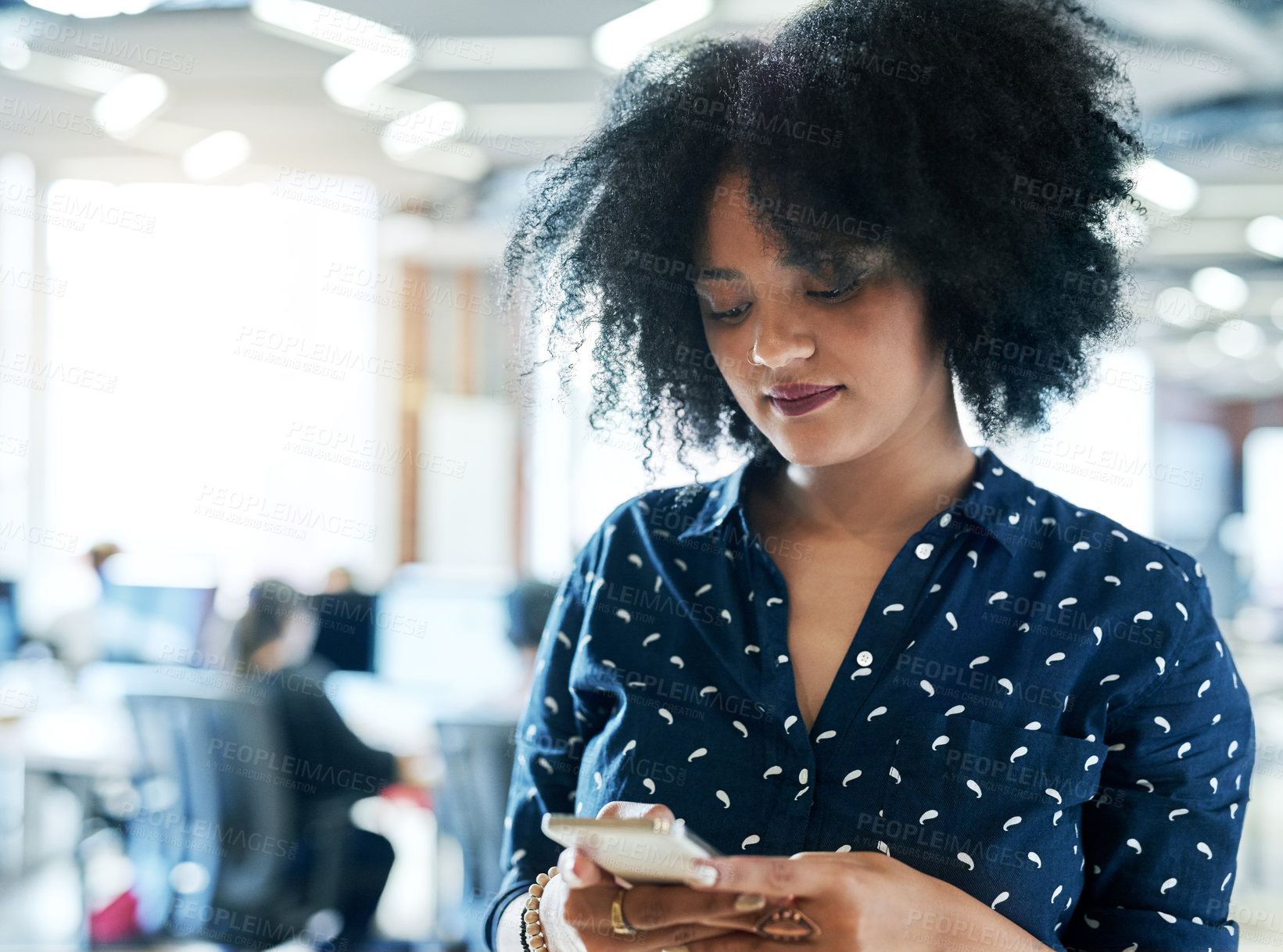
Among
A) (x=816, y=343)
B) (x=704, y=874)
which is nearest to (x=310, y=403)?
(x=816, y=343)

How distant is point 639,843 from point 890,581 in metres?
0.42

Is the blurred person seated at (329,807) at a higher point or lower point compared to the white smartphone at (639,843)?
lower

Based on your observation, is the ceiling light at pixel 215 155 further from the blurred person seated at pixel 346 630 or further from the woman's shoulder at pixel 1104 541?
the woman's shoulder at pixel 1104 541

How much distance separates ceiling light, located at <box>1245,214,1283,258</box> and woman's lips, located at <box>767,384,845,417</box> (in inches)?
269

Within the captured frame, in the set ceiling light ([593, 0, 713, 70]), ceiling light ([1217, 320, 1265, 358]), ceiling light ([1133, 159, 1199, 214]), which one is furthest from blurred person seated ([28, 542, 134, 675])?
ceiling light ([1217, 320, 1265, 358])

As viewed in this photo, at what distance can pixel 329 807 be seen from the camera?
297 cm

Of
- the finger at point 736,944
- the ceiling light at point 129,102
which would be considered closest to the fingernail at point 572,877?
the finger at point 736,944

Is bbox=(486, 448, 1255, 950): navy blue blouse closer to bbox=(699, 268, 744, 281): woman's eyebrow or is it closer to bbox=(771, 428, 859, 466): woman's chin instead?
bbox=(771, 428, 859, 466): woman's chin

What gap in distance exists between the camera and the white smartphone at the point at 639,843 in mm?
704

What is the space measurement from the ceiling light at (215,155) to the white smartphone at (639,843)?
5.68 metres

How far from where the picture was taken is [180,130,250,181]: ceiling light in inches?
225

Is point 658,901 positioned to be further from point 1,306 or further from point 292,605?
point 1,306

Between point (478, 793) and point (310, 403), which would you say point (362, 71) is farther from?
point (478, 793)

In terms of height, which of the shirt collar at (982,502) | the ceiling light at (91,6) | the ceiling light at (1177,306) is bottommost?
the shirt collar at (982,502)
